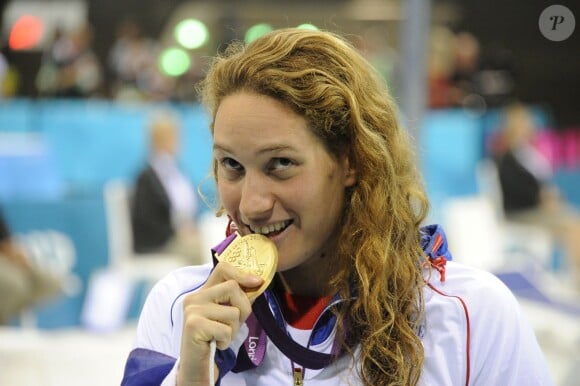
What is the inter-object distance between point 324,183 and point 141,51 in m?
6.41

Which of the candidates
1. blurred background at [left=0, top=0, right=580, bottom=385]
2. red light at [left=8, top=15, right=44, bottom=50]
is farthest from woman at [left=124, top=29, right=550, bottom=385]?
red light at [left=8, top=15, right=44, bottom=50]

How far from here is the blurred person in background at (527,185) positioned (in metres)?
6.50

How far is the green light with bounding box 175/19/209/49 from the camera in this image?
588 centimetres

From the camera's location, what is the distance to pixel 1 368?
3.57 meters

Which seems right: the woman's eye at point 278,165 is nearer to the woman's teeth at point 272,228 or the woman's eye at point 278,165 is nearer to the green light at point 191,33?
the woman's teeth at point 272,228

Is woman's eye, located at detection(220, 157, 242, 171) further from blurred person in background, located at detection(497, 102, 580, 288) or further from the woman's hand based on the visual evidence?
blurred person in background, located at detection(497, 102, 580, 288)

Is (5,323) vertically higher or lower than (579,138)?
lower

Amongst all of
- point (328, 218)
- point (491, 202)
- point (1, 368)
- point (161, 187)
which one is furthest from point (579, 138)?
point (328, 218)

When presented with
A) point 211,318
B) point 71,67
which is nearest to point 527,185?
point 71,67

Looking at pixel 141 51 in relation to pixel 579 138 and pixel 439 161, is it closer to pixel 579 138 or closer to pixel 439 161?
pixel 439 161

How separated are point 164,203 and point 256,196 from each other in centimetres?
473

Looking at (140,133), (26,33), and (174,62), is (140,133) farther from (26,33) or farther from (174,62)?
(26,33)

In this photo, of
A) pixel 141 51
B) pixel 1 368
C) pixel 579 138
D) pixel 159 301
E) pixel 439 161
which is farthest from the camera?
pixel 141 51

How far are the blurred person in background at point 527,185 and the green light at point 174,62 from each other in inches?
94.0
